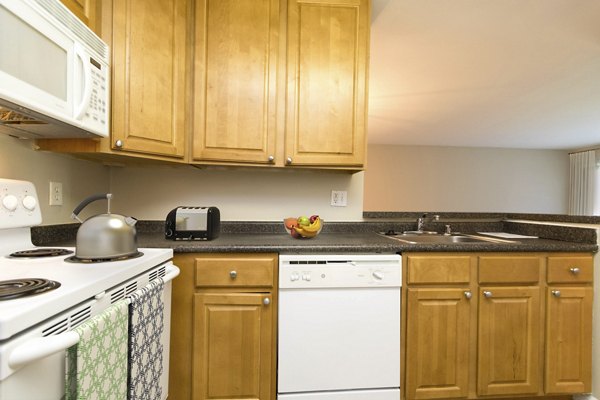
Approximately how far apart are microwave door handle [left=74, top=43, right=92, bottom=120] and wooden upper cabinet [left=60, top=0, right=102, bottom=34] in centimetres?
25

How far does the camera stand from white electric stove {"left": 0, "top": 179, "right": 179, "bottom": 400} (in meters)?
0.61

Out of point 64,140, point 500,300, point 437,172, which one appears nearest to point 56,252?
point 64,140

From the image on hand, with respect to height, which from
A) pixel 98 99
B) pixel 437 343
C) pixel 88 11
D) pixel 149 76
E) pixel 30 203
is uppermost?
pixel 88 11

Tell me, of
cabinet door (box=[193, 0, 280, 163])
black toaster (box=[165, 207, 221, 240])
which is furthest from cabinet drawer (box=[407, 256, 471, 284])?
black toaster (box=[165, 207, 221, 240])

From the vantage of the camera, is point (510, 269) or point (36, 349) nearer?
point (36, 349)

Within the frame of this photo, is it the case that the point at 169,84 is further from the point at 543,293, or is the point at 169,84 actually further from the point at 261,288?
the point at 543,293

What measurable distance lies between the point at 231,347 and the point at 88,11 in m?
1.65

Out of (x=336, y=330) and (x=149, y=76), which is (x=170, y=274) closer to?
(x=336, y=330)

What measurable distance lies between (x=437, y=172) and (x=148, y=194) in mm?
6205

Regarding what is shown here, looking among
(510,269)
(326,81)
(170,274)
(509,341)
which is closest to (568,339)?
(509,341)

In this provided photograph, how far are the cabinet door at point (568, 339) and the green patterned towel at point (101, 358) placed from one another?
76.4 inches

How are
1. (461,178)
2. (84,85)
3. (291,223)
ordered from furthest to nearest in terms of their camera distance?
(461,178), (291,223), (84,85)

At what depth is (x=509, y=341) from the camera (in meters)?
1.51

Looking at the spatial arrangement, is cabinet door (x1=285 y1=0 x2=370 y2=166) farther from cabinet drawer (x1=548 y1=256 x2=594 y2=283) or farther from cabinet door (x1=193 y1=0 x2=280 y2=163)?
cabinet drawer (x1=548 y1=256 x2=594 y2=283)
